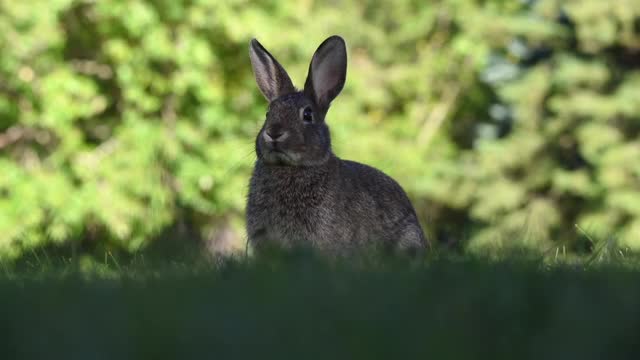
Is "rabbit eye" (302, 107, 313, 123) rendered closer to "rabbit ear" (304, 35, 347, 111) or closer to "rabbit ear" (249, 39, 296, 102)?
"rabbit ear" (304, 35, 347, 111)

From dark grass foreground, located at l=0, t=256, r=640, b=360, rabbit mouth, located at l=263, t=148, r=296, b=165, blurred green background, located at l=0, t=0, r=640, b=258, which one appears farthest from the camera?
blurred green background, located at l=0, t=0, r=640, b=258

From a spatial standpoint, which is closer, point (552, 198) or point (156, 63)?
point (156, 63)

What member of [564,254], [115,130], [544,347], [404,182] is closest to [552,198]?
[404,182]

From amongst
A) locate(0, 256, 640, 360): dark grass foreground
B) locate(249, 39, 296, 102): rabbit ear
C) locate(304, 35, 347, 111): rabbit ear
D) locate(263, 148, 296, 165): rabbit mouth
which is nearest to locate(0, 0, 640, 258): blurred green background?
locate(249, 39, 296, 102): rabbit ear

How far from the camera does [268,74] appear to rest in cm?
604

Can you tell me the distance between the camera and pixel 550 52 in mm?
28422

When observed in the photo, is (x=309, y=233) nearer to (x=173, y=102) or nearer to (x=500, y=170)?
(x=173, y=102)

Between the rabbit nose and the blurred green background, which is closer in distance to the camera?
the rabbit nose

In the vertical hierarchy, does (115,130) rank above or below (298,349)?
above

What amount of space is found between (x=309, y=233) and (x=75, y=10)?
695 inches

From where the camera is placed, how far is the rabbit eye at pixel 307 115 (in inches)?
229

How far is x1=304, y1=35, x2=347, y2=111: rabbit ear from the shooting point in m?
5.88

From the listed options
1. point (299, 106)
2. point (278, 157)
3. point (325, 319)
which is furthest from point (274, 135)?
point (325, 319)

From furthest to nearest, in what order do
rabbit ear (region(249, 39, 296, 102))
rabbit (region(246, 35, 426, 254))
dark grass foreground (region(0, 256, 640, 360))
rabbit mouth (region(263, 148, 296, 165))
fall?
rabbit ear (region(249, 39, 296, 102)) < rabbit mouth (region(263, 148, 296, 165)) < rabbit (region(246, 35, 426, 254)) < dark grass foreground (region(0, 256, 640, 360))
